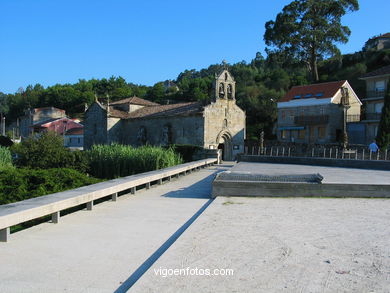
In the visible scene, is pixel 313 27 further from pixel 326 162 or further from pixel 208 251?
pixel 208 251

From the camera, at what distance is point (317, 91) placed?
47031mm

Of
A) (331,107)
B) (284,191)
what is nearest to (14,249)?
(284,191)

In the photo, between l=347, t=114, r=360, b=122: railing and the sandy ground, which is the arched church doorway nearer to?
l=347, t=114, r=360, b=122: railing

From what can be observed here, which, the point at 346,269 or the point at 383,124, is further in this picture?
the point at 383,124

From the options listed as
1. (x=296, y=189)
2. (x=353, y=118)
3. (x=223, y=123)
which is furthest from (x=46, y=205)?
(x=353, y=118)

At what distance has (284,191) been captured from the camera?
9375mm

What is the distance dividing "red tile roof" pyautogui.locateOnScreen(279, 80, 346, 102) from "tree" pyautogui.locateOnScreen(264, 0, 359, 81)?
954 cm

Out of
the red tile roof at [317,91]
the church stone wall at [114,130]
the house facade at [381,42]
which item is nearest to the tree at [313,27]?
the red tile roof at [317,91]

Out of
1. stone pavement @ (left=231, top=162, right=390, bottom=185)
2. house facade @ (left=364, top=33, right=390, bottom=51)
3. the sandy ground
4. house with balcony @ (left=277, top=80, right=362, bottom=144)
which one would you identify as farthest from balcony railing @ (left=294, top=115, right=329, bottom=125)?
the sandy ground

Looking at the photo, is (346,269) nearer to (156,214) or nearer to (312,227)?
(312,227)

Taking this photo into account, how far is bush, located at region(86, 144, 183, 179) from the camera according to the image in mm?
17875

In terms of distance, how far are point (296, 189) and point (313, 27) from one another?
169ft

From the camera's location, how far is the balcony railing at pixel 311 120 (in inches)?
1751

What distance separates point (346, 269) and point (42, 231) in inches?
174
